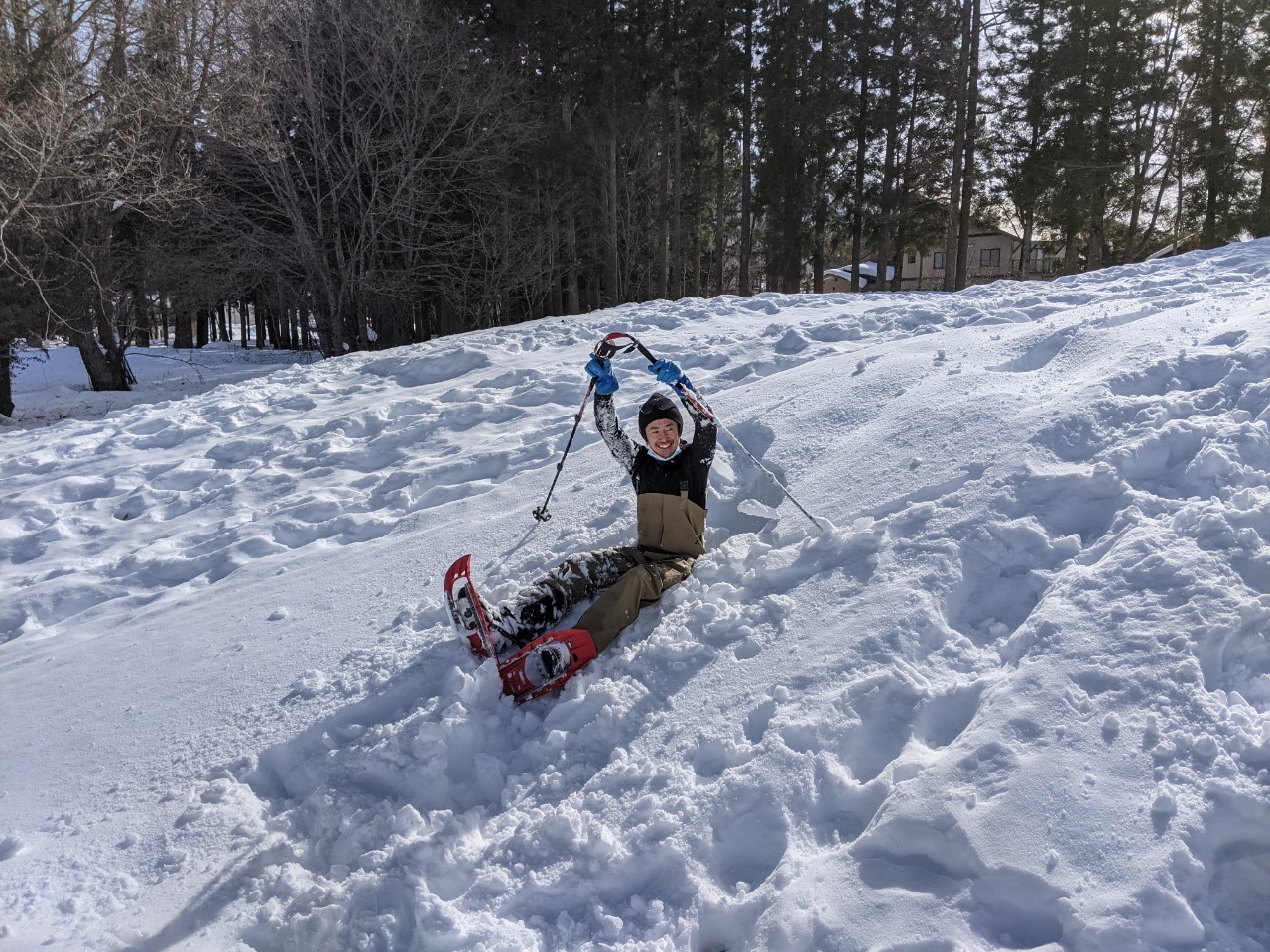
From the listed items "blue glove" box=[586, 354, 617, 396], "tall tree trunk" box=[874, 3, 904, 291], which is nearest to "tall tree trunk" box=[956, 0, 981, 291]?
"tall tree trunk" box=[874, 3, 904, 291]

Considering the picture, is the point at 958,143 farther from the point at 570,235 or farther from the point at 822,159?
the point at 570,235

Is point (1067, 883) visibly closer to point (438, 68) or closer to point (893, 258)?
point (438, 68)

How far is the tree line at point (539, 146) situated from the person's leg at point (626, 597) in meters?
9.21

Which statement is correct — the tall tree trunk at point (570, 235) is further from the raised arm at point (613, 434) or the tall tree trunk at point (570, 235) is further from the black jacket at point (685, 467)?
the black jacket at point (685, 467)

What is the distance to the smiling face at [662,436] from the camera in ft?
13.2

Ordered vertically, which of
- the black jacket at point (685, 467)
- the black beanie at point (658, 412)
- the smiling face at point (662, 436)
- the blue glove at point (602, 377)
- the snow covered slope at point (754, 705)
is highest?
the blue glove at point (602, 377)

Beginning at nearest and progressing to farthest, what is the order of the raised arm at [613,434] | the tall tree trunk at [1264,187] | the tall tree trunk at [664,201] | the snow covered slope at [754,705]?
the snow covered slope at [754,705], the raised arm at [613,434], the tall tree trunk at [1264,187], the tall tree trunk at [664,201]

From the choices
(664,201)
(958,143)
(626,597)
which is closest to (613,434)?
(626,597)

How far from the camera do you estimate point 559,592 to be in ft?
12.3

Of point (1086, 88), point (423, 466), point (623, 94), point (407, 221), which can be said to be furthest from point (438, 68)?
point (1086, 88)

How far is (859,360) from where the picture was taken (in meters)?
6.30

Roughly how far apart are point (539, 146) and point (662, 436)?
17.1m

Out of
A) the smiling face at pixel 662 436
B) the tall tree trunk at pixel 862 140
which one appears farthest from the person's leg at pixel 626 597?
the tall tree trunk at pixel 862 140

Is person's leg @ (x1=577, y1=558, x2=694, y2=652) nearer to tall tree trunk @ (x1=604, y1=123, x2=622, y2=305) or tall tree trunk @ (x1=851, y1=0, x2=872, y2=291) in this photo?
tall tree trunk @ (x1=604, y1=123, x2=622, y2=305)
